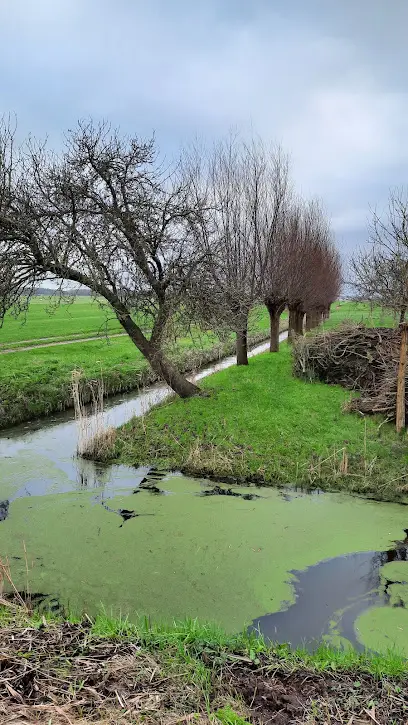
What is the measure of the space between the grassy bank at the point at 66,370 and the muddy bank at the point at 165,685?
9337mm

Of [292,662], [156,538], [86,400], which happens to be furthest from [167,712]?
[86,400]

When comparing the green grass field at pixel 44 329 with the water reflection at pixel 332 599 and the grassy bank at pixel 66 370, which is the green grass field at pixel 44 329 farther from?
the water reflection at pixel 332 599

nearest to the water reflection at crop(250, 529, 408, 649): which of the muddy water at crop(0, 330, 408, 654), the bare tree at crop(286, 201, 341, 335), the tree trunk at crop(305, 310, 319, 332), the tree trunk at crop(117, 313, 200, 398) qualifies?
the muddy water at crop(0, 330, 408, 654)

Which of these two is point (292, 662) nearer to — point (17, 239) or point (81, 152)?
point (17, 239)

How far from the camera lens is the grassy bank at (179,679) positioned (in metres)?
3.00

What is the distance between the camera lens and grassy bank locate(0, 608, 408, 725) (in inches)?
118

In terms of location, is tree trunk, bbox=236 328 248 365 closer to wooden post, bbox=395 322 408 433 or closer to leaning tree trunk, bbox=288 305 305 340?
leaning tree trunk, bbox=288 305 305 340

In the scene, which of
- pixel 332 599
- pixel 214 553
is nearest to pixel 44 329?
pixel 214 553

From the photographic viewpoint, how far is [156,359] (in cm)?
1293

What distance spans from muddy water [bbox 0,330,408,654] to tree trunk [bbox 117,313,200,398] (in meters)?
4.25

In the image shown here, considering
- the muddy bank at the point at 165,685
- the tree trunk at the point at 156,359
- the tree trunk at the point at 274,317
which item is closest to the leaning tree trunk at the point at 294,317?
the tree trunk at the point at 274,317

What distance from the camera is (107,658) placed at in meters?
3.55

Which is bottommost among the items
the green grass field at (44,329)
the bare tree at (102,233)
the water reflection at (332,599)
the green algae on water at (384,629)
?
the water reflection at (332,599)

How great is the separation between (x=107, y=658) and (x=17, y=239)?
9398 millimetres
